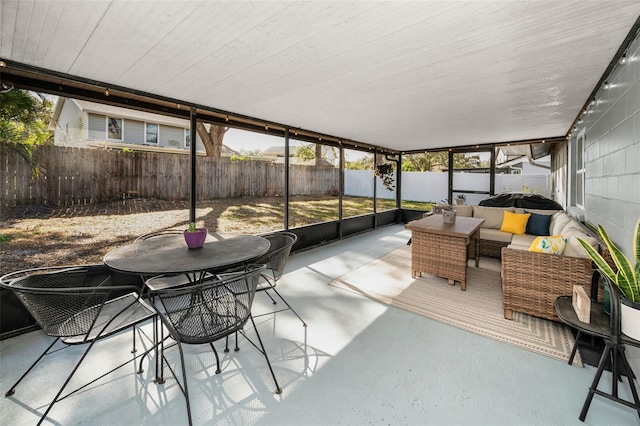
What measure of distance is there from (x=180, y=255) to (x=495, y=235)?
4.88 m

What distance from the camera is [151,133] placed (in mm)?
9594

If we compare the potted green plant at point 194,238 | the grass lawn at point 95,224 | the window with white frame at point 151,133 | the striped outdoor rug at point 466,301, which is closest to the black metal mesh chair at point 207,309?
the potted green plant at point 194,238

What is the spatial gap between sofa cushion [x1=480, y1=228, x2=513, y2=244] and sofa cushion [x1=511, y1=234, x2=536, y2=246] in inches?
4.4

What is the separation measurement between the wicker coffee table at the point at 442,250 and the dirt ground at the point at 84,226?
444cm

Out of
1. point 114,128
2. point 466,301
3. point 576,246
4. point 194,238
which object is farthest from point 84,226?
point 576,246

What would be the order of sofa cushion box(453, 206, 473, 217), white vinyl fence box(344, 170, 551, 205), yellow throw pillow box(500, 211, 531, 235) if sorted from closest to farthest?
yellow throw pillow box(500, 211, 531, 235) → sofa cushion box(453, 206, 473, 217) → white vinyl fence box(344, 170, 551, 205)

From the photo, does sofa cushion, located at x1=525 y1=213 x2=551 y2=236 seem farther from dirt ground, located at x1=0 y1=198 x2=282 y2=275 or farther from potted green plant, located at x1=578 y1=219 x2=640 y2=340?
dirt ground, located at x1=0 y1=198 x2=282 y2=275

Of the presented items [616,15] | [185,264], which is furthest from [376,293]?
[616,15]

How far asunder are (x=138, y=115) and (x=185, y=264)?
373 inches

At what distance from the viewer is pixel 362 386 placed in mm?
1856

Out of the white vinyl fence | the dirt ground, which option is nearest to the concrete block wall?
the white vinyl fence

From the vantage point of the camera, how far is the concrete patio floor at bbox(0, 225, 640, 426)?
1615 millimetres

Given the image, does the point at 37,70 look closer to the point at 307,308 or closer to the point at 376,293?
the point at 307,308

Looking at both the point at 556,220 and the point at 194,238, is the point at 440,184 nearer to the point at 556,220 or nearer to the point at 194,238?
the point at 556,220
